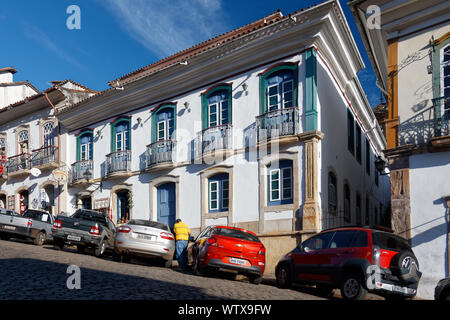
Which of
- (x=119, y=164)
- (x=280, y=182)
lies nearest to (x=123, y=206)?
(x=119, y=164)

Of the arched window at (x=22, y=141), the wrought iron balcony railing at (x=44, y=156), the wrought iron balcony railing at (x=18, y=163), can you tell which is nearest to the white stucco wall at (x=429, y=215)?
the wrought iron balcony railing at (x=44, y=156)

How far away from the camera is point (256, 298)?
10.0 metres

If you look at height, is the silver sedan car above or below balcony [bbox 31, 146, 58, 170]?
below

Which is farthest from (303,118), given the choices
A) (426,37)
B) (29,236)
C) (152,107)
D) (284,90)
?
(29,236)

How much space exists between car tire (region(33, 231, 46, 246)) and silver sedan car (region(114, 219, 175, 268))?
261 inches

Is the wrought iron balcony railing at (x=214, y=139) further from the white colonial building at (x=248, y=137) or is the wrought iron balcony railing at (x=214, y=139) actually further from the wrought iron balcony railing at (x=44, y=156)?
the wrought iron balcony railing at (x=44, y=156)

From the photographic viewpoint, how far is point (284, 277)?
504 inches

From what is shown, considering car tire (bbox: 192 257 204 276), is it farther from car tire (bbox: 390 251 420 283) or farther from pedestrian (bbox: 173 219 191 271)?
car tire (bbox: 390 251 420 283)

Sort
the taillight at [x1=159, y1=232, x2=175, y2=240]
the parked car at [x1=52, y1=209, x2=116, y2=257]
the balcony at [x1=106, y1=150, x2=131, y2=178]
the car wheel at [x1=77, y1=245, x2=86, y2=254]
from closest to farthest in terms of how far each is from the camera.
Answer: the taillight at [x1=159, y1=232, x2=175, y2=240] → the parked car at [x1=52, y1=209, x2=116, y2=257] → the car wheel at [x1=77, y1=245, x2=86, y2=254] → the balcony at [x1=106, y1=150, x2=131, y2=178]

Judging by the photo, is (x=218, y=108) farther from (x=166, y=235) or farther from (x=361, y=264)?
(x=361, y=264)

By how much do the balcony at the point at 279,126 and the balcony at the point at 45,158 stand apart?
554 inches

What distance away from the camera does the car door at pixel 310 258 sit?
11695 millimetres

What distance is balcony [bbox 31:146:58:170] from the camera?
28.2 meters

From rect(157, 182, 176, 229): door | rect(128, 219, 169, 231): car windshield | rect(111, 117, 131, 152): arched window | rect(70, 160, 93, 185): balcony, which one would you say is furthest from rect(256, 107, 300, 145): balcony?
rect(70, 160, 93, 185): balcony
